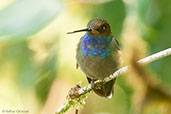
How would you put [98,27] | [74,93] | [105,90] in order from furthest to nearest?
1. [105,90]
2. [74,93]
3. [98,27]

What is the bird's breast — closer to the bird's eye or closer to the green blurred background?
the bird's eye

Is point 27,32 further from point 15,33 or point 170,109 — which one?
point 170,109

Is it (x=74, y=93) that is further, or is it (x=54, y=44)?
(x=54, y=44)

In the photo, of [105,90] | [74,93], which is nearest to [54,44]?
[105,90]

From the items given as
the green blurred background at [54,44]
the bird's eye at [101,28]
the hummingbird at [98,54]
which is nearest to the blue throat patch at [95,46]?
the hummingbird at [98,54]

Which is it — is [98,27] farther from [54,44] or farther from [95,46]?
[54,44]

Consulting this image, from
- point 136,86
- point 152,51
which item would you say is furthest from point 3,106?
point 136,86

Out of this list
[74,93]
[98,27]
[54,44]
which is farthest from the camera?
[54,44]
